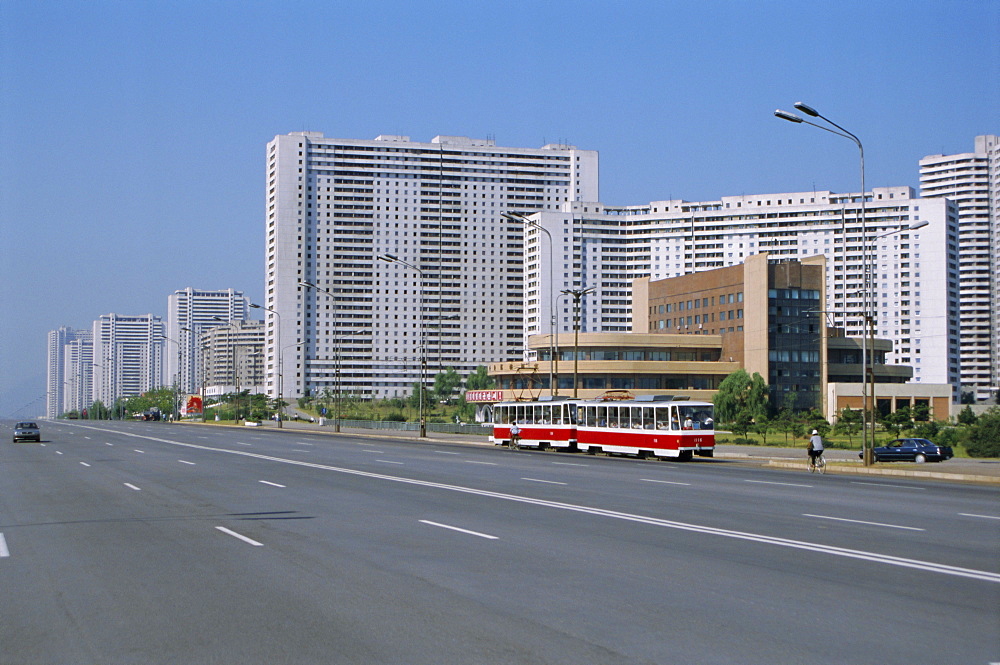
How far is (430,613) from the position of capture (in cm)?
867

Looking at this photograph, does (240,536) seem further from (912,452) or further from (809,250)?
(809,250)

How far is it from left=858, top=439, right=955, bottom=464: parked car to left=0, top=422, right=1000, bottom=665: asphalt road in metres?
22.3

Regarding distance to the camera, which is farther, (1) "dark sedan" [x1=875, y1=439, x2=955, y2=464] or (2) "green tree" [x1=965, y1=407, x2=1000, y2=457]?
(2) "green tree" [x1=965, y1=407, x2=1000, y2=457]

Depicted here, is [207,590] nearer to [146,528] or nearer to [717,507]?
[146,528]

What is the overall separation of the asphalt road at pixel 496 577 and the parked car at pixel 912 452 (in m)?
22.3

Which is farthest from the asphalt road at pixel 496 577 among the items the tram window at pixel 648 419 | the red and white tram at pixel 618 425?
the tram window at pixel 648 419

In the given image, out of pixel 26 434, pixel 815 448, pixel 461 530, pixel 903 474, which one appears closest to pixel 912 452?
pixel 903 474

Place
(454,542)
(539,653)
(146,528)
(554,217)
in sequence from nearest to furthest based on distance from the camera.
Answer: (539,653)
(454,542)
(146,528)
(554,217)

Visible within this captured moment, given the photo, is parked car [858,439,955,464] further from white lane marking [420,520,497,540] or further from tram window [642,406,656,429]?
white lane marking [420,520,497,540]

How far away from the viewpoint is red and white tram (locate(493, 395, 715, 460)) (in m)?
39.8

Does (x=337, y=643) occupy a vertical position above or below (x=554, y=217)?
below

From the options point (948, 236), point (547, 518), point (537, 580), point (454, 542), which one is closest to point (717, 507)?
point (547, 518)

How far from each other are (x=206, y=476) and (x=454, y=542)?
1556cm

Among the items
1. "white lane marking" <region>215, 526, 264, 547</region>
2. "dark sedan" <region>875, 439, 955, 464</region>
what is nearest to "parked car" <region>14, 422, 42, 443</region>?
"dark sedan" <region>875, 439, 955, 464</region>
